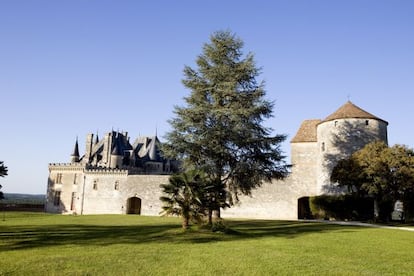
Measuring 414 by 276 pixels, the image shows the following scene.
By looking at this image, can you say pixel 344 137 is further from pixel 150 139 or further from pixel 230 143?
pixel 150 139

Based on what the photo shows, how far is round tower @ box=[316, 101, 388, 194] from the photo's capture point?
29.0 m

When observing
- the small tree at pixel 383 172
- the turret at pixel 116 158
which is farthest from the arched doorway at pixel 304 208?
the turret at pixel 116 158

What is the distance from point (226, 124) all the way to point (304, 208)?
51.3ft

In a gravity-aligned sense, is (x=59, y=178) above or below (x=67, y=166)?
below

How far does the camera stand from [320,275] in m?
7.85

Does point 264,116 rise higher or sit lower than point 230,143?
higher

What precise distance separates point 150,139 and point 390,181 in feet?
109

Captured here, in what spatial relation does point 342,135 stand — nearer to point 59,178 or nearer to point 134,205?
point 134,205

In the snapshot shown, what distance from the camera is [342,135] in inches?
1166

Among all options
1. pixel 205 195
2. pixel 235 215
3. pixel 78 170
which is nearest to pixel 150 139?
pixel 78 170

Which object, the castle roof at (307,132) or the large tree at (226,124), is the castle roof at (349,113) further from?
the large tree at (226,124)

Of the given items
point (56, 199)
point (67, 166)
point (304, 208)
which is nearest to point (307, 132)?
point (304, 208)

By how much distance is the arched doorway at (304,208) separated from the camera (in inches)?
1241

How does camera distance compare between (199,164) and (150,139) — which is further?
(150,139)
